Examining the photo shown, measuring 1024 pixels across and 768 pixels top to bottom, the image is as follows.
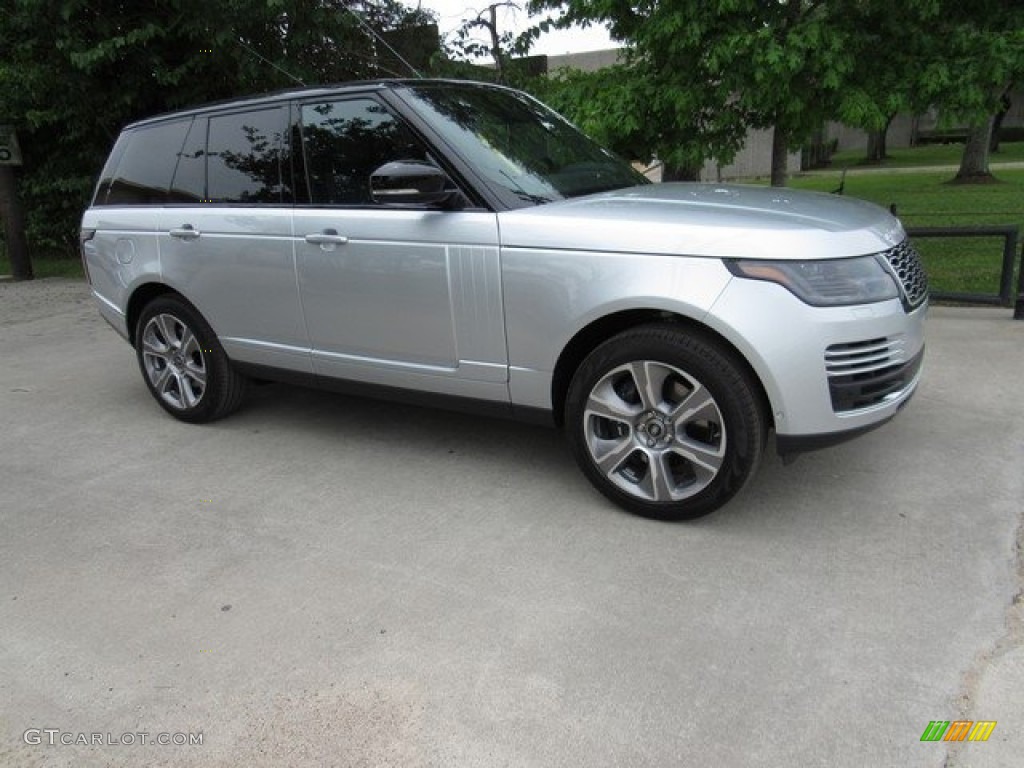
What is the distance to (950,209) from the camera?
13.9 meters

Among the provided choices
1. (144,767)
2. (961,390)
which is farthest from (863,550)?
(144,767)

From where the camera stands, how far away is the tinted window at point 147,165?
4.92m

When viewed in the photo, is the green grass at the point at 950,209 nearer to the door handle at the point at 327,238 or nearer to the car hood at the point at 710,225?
the car hood at the point at 710,225

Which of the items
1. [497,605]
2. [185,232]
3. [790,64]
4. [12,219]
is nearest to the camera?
[497,605]

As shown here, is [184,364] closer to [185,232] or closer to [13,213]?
[185,232]

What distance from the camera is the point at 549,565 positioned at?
3211 millimetres

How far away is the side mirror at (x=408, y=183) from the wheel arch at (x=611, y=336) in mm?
890

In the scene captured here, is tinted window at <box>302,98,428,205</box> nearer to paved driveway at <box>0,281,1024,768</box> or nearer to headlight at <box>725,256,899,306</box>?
paved driveway at <box>0,281,1024,768</box>

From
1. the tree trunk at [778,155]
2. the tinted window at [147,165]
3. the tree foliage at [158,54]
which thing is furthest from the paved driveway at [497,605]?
the tree foliage at [158,54]

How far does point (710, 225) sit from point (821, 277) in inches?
18.0

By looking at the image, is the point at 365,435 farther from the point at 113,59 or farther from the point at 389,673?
the point at 113,59

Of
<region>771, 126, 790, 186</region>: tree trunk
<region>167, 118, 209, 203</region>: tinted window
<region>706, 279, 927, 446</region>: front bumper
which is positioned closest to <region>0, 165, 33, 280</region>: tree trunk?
<region>167, 118, 209, 203</region>: tinted window

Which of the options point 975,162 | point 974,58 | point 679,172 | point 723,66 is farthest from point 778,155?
point 975,162

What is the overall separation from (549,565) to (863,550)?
1233 millimetres
